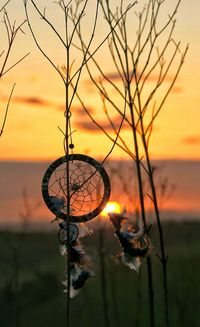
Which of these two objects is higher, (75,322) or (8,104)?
(8,104)

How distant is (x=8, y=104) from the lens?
5.47m

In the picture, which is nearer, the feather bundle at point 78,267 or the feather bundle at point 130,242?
the feather bundle at point 130,242

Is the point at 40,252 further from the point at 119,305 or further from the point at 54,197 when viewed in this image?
the point at 54,197

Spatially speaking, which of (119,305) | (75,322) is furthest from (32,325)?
(119,305)

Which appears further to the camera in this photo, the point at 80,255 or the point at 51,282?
the point at 51,282

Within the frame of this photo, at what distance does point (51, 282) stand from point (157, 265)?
9.24ft

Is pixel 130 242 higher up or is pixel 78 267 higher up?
pixel 130 242

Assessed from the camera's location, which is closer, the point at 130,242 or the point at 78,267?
the point at 130,242

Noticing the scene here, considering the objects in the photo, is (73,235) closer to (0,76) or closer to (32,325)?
(0,76)

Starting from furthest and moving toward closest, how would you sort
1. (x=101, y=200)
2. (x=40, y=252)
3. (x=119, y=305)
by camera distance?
(x=40, y=252), (x=119, y=305), (x=101, y=200)

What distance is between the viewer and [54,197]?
511cm

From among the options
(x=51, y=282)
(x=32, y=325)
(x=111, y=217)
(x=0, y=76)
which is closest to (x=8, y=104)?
(x=0, y=76)

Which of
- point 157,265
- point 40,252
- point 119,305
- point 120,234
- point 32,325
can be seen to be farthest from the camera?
point 40,252

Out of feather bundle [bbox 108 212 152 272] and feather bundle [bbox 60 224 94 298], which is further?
feather bundle [bbox 60 224 94 298]
